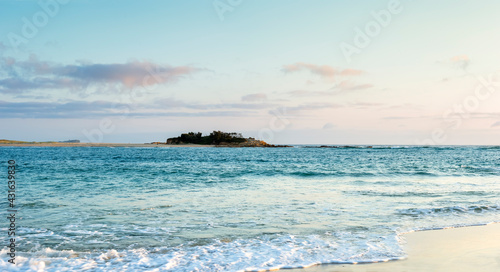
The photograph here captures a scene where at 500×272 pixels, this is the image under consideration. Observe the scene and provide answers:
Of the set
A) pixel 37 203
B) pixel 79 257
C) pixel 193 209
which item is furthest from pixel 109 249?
pixel 37 203

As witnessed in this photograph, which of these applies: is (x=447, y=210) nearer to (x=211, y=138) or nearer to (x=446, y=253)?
(x=446, y=253)

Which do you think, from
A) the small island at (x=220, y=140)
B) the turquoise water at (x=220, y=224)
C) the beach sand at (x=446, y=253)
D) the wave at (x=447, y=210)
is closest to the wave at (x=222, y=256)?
the turquoise water at (x=220, y=224)

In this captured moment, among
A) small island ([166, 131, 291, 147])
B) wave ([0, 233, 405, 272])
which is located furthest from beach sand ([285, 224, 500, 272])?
small island ([166, 131, 291, 147])

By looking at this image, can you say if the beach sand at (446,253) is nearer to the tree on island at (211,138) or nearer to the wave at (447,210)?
the wave at (447,210)

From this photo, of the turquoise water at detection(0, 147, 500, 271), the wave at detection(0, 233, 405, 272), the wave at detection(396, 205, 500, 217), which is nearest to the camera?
the wave at detection(0, 233, 405, 272)

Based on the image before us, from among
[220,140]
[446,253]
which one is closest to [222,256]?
[446,253]

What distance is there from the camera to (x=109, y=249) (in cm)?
692

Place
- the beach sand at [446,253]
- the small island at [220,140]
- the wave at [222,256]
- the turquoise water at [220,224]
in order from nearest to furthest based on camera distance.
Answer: the beach sand at [446,253], the wave at [222,256], the turquoise water at [220,224], the small island at [220,140]

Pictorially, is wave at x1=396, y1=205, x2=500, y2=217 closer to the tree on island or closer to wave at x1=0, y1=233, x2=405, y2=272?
wave at x1=0, y1=233, x2=405, y2=272

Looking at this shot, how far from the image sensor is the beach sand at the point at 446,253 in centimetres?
584

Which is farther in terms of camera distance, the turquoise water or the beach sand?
the turquoise water

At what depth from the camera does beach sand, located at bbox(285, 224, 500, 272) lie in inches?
230

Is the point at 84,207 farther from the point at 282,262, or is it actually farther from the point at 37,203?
the point at 282,262

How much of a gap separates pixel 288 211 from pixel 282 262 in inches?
182
